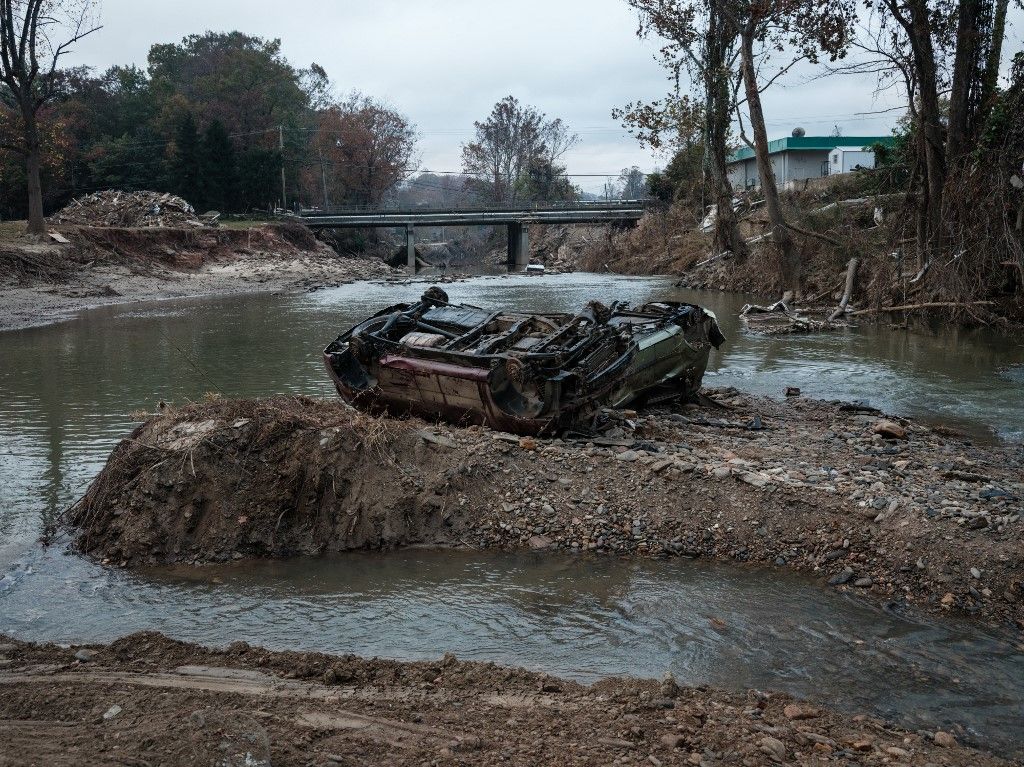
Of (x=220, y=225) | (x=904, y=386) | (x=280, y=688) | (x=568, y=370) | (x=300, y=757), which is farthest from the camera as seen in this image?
(x=220, y=225)

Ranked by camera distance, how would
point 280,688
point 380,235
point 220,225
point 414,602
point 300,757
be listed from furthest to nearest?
point 380,235, point 220,225, point 414,602, point 280,688, point 300,757

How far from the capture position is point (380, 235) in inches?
2965

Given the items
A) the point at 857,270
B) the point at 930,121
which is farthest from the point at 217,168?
the point at 930,121

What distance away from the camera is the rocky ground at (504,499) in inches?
277

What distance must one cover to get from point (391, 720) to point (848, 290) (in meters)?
23.3

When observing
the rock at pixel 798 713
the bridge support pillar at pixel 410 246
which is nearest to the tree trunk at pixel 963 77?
the rock at pixel 798 713

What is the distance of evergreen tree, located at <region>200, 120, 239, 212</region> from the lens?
54.3 metres

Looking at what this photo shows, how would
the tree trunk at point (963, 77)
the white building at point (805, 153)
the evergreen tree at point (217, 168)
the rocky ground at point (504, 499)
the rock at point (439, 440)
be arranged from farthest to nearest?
the evergreen tree at point (217, 168)
the white building at point (805, 153)
the tree trunk at point (963, 77)
the rock at point (439, 440)
the rocky ground at point (504, 499)

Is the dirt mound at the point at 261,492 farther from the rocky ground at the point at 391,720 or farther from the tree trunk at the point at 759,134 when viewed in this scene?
the tree trunk at the point at 759,134

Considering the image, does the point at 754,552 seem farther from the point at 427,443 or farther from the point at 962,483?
the point at 427,443

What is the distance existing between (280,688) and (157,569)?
286cm

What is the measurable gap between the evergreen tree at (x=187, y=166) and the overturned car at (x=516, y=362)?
4716 centimetres

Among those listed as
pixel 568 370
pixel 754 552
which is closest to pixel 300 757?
pixel 754 552

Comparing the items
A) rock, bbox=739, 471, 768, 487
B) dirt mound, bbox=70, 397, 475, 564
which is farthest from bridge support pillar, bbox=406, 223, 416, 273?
rock, bbox=739, 471, 768, 487
